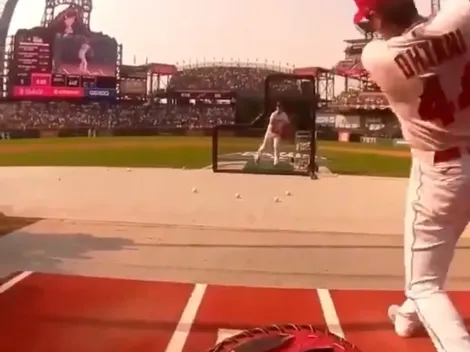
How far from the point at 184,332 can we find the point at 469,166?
82cm

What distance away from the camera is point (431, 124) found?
149 cm

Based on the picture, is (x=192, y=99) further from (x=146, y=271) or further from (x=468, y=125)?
(x=468, y=125)

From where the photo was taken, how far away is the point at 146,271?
90.8 inches

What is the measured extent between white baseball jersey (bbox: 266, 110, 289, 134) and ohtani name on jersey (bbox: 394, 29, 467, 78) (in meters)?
1.45

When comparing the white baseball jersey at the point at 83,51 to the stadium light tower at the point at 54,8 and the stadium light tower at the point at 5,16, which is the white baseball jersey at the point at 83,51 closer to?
the stadium light tower at the point at 54,8

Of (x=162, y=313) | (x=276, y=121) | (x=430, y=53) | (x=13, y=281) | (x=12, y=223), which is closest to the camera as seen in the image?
(x=430, y=53)

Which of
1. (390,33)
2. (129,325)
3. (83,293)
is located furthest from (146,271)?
(390,33)

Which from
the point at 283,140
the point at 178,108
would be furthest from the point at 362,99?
the point at 178,108

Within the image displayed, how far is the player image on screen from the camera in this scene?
279 cm

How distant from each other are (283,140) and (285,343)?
1.89 meters

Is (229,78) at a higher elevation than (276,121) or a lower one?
higher

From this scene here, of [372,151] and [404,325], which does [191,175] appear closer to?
[372,151]

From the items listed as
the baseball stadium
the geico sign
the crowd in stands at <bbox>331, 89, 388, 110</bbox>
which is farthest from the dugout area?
the geico sign

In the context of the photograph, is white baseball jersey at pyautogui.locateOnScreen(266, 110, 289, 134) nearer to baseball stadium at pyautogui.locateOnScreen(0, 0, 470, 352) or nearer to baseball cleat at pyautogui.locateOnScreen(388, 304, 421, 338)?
baseball stadium at pyautogui.locateOnScreen(0, 0, 470, 352)
